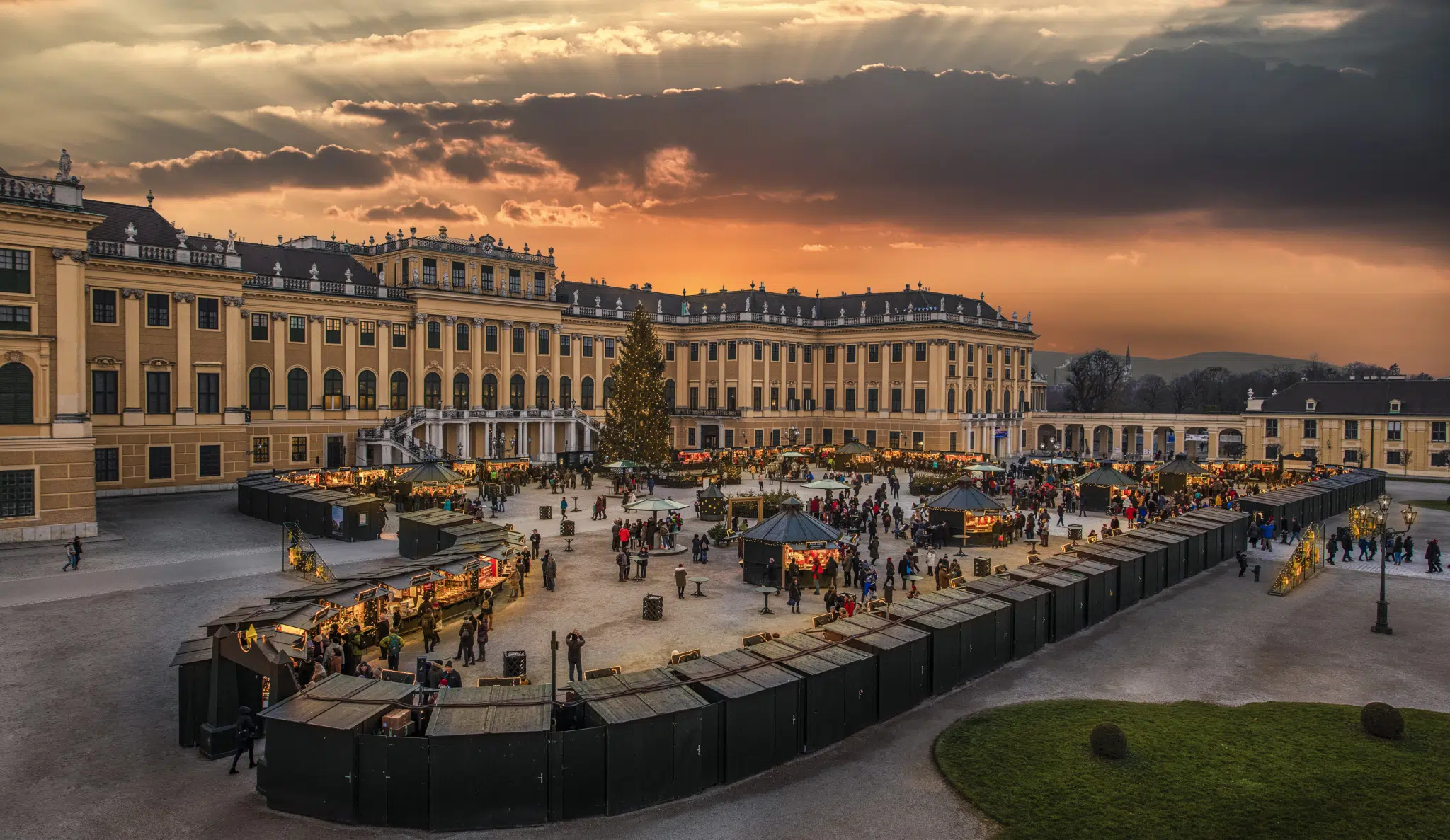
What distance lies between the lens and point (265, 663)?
53.8 feet

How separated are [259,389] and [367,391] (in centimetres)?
820

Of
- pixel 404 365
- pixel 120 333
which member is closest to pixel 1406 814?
pixel 120 333

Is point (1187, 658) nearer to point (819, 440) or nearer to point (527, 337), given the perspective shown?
point (527, 337)

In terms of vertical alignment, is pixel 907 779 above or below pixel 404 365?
below

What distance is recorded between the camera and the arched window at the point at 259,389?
6034cm

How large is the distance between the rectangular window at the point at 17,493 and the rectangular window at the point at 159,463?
52.8ft

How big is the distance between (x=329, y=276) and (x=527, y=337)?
17.2 m

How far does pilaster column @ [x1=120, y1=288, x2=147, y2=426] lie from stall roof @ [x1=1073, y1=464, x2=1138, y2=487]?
59.8 metres

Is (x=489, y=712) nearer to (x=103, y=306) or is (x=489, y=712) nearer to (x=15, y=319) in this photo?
(x=15, y=319)

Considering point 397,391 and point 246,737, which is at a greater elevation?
point 397,391

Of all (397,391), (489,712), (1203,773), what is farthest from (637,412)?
(1203,773)

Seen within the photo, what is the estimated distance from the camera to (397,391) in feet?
Answer: 226

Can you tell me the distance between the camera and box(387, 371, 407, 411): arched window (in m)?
68.3

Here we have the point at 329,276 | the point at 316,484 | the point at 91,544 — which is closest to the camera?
the point at 91,544
